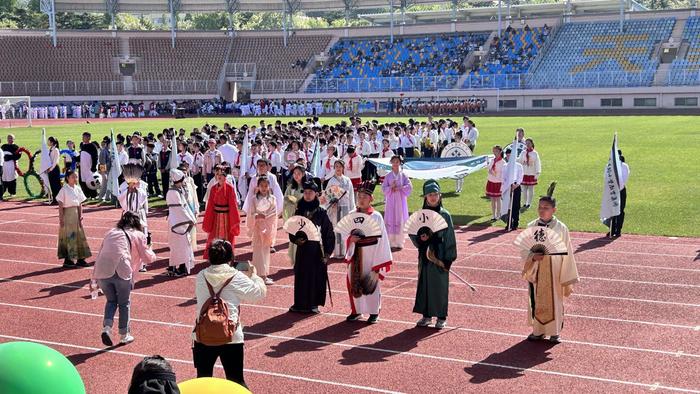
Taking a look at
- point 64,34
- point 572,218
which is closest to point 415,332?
point 572,218

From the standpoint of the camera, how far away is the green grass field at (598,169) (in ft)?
66.8

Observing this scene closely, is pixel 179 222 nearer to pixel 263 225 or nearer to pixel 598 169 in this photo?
pixel 263 225

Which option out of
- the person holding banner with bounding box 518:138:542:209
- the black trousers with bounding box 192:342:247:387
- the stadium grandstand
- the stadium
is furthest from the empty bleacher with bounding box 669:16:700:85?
the black trousers with bounding box 192:342:247:387

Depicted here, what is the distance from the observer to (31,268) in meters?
16.2

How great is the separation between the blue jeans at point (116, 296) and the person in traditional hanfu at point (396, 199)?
299 inches

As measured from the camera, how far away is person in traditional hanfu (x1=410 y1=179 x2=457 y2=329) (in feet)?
37.8

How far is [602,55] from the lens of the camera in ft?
216

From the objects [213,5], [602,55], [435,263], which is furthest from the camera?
[213,5]

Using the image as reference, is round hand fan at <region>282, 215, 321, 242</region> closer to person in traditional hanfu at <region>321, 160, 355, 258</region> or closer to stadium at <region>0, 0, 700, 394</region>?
stadium at <region>0, 0, 700, 394</region>

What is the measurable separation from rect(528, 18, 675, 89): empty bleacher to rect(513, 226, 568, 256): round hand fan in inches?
2097

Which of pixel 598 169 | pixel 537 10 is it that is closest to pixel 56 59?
pixel 537 10

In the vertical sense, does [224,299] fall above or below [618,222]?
above

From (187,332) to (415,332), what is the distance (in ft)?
9.75

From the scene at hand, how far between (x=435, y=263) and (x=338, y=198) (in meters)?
5.25
